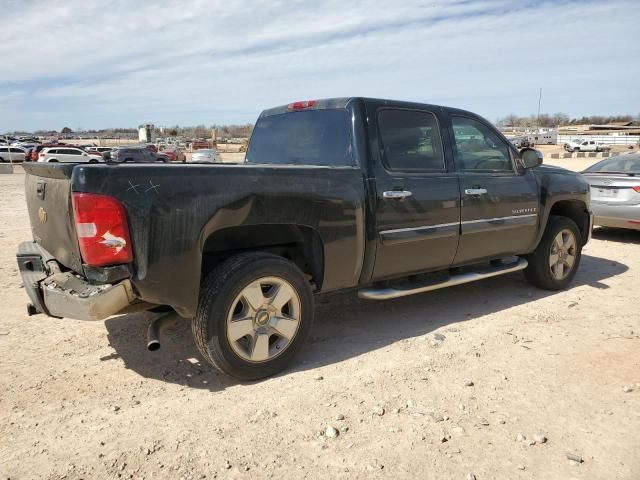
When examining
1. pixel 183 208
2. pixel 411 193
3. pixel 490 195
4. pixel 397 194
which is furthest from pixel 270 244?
pixel 490 195

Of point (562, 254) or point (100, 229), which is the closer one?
point (100, 229)

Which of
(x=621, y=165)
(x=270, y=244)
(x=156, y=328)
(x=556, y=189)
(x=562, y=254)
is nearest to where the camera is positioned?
(x=156, y=328)

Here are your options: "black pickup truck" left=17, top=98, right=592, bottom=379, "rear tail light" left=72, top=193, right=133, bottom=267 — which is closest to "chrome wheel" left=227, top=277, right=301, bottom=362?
"black pickup truck" left=17, top=98, right=592, bottom=379

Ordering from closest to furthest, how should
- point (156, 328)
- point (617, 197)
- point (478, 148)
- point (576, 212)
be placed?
point (156, 328) < point (478, 148) < point (576, 212) < point (617, 197)

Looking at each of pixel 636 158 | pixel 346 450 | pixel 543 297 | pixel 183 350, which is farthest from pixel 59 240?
pixel 636 158

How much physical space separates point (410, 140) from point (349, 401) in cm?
222

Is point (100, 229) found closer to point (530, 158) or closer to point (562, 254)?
point (530, 158)

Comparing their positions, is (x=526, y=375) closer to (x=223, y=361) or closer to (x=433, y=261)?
(x=433, y=261)

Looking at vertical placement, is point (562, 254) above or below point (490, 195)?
below

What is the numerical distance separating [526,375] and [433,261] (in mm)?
1218

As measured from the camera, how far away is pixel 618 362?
151 inches

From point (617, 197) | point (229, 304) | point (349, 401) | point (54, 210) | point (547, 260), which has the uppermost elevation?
point (54, 210)

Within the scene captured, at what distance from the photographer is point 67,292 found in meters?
3.08

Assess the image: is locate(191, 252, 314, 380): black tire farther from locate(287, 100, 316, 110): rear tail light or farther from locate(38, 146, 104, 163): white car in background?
locate(38, 146, 104, 163): white car in background
